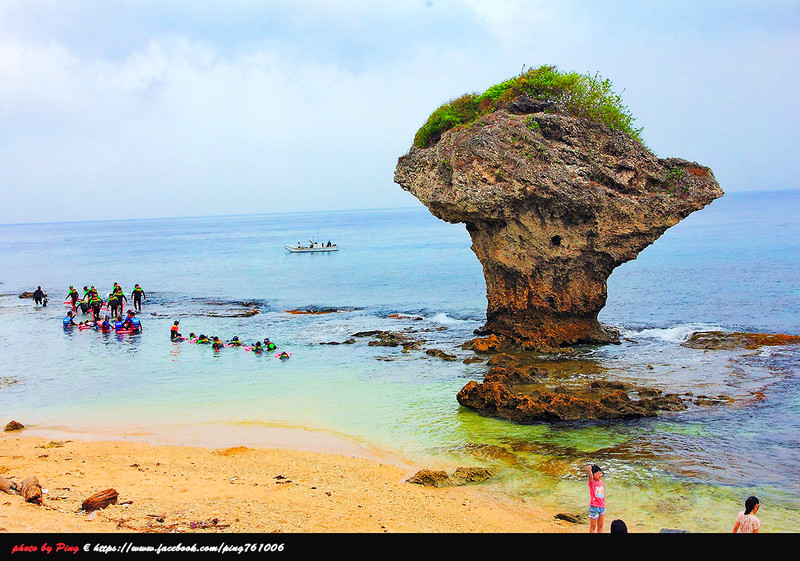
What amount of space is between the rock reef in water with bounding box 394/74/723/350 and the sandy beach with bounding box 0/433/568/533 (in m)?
13.5

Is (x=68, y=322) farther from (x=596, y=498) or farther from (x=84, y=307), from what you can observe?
(x=596, y=498)

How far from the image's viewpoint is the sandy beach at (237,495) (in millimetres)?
10781

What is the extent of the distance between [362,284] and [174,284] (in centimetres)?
1947

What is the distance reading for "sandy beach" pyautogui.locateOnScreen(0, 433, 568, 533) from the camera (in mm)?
10781

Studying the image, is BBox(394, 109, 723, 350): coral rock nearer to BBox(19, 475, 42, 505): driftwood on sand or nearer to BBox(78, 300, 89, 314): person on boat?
BBox(19, 475, 42, 505): driftwood on sand

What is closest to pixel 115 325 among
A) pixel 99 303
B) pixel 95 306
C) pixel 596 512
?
pixel 95 306

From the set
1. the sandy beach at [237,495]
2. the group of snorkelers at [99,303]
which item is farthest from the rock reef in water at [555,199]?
the group of snorkelers at [99,303]

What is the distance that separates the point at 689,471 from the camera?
14039 mm

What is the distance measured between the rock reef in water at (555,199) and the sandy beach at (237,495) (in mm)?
13513

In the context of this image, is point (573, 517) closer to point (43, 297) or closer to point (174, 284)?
point (43, 297)

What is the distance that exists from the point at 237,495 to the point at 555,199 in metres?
17.4

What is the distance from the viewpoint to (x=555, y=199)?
2495 cm

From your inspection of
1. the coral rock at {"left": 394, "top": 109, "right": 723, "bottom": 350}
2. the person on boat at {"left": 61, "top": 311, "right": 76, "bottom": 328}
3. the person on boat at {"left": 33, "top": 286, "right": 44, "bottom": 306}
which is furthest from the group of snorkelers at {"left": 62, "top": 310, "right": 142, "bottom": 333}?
the coral rock at {"left": 394, "top": 109, "right": 723, "bottom": 350}
